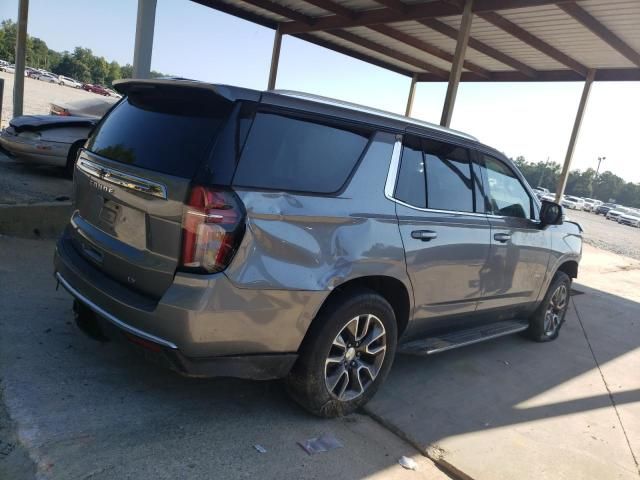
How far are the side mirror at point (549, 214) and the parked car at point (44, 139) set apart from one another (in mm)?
6418

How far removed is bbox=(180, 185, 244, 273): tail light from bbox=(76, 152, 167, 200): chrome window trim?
224 mm

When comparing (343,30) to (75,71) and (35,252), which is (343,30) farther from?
(75,71)

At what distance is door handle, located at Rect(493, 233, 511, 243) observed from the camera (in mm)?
4246

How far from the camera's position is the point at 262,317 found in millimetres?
2719

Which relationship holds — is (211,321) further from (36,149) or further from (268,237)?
(36,149)

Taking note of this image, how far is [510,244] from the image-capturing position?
14.6ft

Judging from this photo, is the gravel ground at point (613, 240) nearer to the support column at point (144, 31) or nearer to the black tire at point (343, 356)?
the support column at point (144, 31)

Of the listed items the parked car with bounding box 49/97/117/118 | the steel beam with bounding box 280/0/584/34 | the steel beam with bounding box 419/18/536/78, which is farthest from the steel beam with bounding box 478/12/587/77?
the parked car with bounding box 49/97/117/118

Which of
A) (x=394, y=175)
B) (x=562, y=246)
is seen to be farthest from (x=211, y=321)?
(x=562, y=246)

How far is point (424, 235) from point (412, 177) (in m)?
0.40

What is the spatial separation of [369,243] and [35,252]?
407 centimetres

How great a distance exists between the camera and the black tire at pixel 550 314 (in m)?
5.48

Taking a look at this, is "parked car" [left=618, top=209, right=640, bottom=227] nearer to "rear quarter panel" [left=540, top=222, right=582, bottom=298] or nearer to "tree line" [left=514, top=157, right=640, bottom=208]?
"rear quarter panel" [left=540, top=222, right=582, bottom=298]

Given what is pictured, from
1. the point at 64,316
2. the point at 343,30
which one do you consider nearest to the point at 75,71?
the point at 343,30
